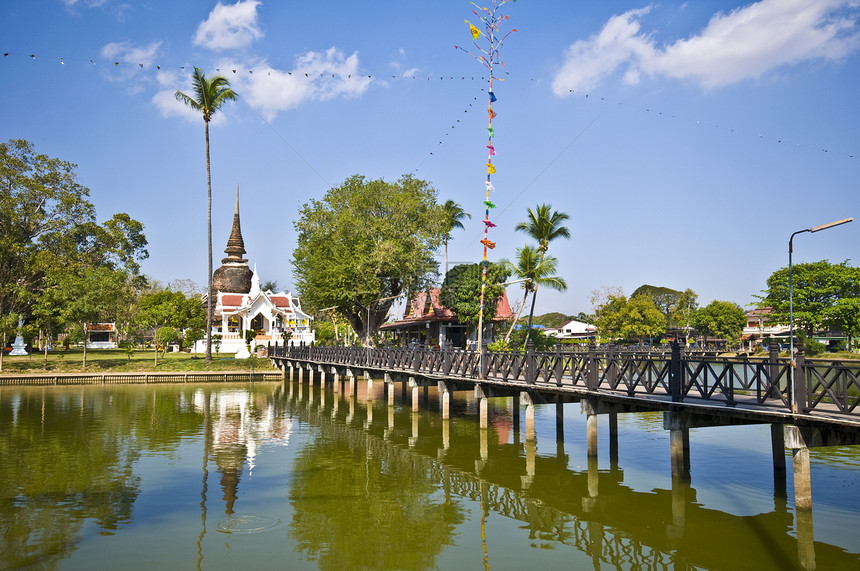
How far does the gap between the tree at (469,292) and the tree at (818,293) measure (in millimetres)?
29399

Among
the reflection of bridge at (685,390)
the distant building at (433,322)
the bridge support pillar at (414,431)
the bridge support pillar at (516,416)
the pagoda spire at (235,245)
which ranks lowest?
the bridge support pillar at (414,431)

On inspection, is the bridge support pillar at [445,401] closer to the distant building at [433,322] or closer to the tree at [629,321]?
the distant building at [433,322]

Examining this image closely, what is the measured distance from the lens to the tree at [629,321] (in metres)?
77.2

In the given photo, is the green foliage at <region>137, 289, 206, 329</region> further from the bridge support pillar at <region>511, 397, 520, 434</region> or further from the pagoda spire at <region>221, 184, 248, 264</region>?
the bridge support pillar at <region>511, 397, 520, 434</region>

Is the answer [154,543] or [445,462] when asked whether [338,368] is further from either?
[154,543]

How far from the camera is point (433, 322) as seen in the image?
171 ft

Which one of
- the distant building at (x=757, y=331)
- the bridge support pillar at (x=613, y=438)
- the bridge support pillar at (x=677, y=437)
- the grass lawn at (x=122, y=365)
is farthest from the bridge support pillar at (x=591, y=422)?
the distant building at (x=757, y=331)

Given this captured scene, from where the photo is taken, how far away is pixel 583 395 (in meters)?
17.4

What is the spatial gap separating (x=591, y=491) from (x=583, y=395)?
271cm

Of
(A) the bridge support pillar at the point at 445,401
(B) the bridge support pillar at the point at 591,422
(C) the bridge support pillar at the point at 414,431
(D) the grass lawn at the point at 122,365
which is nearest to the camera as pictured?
(B) the bridge support pillar at the point at 591,422

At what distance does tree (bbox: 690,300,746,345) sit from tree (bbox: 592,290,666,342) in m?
14.2

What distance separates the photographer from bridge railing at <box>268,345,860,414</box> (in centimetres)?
1183

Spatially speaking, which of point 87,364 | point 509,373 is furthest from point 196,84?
point 509,373

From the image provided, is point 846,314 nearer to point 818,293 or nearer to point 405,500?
point 818,293
